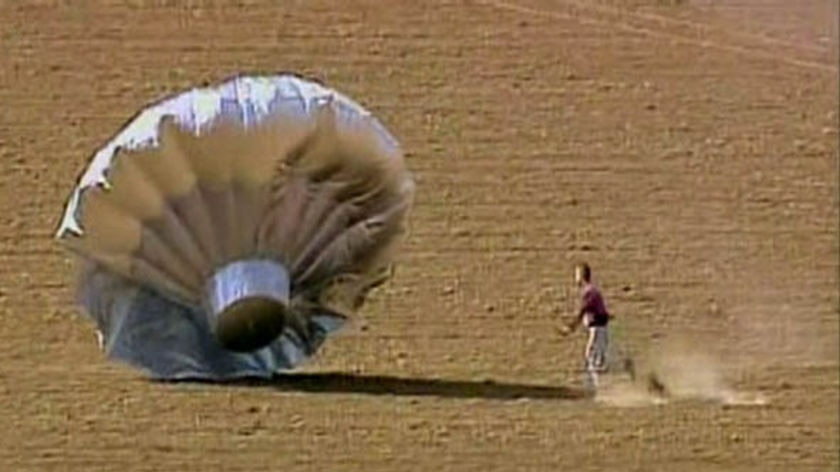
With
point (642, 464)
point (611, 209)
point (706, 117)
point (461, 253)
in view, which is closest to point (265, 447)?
point (642, 464)

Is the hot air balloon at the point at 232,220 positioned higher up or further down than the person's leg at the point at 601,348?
higher up

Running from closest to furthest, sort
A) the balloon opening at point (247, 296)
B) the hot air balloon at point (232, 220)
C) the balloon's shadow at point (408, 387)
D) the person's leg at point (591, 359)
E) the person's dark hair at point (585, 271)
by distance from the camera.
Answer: the hot air balloon at point (232, 220) → the balloon opening at point (247, 296) → the balloon's shadow at point (408, 387) → the person's leg at point (591, 359) → the person's dark hair at point (585, 271)

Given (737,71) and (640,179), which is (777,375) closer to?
(640,179)

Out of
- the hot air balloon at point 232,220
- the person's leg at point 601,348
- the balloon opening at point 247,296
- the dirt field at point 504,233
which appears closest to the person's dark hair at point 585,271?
the dirt field at point 504,233

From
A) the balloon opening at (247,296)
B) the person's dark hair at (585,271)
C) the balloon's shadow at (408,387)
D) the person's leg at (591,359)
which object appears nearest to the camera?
the balloon opening at (247,296)

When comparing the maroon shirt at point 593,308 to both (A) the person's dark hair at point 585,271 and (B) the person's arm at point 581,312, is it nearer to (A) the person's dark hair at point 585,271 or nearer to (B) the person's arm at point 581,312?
(B) the person's arm at point 581,312

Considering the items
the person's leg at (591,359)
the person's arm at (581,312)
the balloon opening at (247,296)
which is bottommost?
the person's leg at (591,359)

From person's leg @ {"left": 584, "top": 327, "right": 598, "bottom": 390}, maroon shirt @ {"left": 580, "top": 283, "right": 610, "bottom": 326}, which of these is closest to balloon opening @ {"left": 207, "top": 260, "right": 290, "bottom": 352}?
person's leg @ {"left": 584, "top": 327, "right": 598, "bottom": 390}

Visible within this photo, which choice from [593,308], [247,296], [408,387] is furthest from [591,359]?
[247,296]
